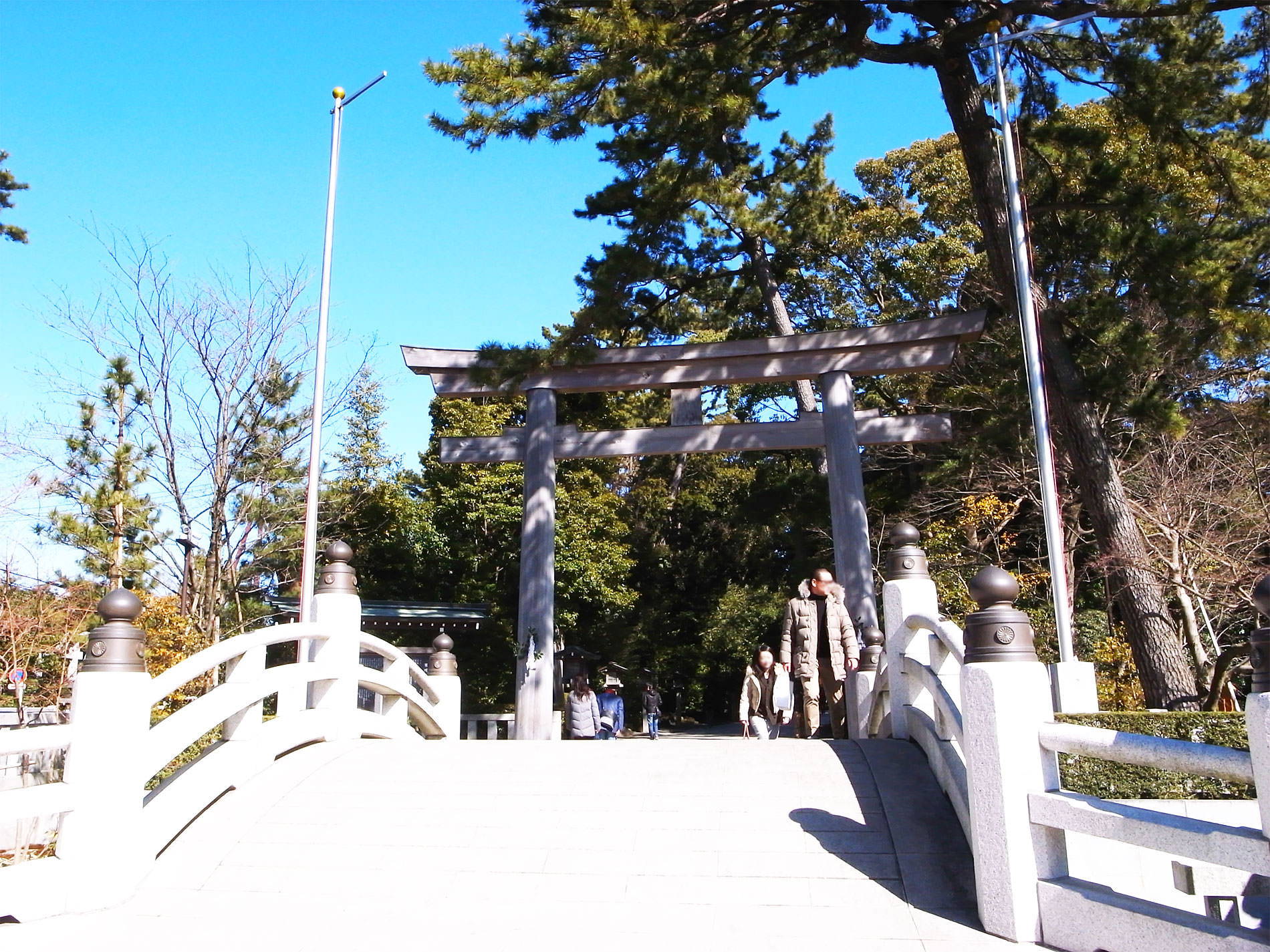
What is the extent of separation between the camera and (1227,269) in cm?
1069

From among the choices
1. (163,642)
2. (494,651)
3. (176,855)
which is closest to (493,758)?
(176,855)

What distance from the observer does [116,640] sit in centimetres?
533

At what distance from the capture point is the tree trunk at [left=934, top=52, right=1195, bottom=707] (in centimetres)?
1077

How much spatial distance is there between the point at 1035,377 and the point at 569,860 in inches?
320

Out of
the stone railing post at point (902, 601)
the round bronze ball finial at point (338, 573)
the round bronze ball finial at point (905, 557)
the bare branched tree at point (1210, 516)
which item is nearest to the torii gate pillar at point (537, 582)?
the round bronze ball finial at point (338, 573)

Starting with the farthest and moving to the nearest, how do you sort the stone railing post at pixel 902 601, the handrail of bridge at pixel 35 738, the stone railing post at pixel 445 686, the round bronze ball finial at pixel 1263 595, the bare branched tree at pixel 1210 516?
the bare branched tree at pixel 1210 516
the stone railing post at pixel 445 686
the stone railing post at pixel 902 601
the handrail of bridge at pixel 35 738
the round bronze ball finial at pixel 1263 595

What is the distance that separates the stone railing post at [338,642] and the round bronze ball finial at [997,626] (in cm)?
509

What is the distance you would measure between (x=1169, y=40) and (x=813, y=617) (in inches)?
293

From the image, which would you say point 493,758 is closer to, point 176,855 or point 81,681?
point 176,855

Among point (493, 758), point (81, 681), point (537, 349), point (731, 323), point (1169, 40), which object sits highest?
point (731, 323)

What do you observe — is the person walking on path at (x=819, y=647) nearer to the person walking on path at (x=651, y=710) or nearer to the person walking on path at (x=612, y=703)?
the person walking on path at (x=612, y=703)

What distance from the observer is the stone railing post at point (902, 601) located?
6898 millimetres

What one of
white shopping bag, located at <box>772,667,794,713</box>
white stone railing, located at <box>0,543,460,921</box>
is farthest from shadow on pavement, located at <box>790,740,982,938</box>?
white stone railing, located at <box>0,543,460,921</box>

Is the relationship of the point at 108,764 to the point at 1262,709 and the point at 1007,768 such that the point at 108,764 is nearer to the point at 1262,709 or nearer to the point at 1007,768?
the point at 1007,768
